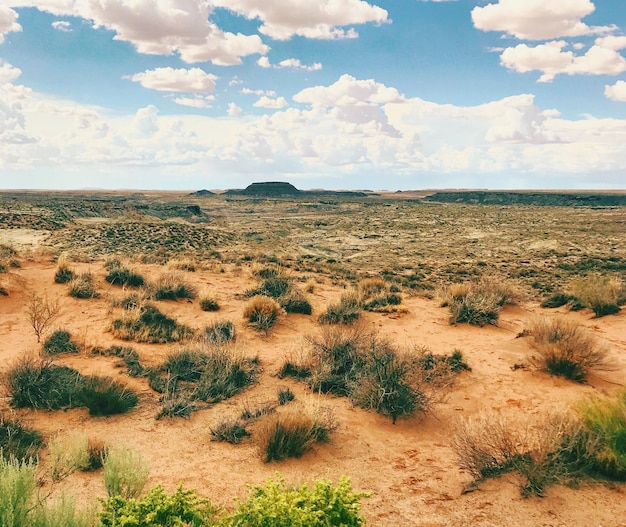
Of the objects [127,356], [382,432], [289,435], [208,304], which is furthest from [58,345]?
[382,432]

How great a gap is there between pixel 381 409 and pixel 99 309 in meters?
9.34

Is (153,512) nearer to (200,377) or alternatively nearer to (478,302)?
(200,377)

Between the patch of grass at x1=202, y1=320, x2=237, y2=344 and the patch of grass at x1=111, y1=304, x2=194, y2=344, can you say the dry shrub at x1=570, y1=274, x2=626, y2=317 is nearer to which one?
the patch of grass at x1=202, y1=320, x2=237, y2=344

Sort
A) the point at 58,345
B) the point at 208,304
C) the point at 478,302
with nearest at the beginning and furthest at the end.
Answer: the point at 58,345 < the point at 478,302 < the point at 208,304

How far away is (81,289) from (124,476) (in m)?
11.0

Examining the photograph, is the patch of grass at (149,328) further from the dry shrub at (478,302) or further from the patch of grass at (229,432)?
the dry shrub at (478,302)

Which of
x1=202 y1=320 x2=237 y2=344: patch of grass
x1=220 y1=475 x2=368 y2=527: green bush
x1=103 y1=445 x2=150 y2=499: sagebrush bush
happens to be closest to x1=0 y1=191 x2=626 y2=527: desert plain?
x1=202 y1=320 x2=237 y2=344: patch of grass

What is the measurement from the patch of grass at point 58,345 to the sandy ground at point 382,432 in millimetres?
382

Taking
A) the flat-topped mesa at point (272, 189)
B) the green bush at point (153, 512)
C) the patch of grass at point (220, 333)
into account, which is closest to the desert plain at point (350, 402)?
the patch of grass at point (220, 333)

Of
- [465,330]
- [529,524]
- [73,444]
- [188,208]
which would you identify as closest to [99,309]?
[73,444]

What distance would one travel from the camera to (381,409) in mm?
7305

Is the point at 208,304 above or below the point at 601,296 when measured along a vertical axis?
below

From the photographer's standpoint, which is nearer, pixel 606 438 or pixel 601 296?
pixel 606 438

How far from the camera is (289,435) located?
19.6 feet
